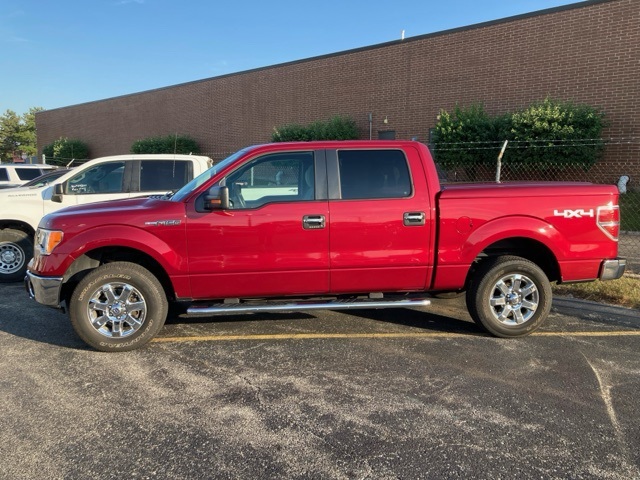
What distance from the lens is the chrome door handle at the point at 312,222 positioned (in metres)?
4.43

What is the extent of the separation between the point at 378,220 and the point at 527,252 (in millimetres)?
1779

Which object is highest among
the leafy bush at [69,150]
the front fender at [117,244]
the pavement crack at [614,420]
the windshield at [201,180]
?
the leafy bush at [69,150]

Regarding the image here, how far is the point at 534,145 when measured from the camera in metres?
13.2

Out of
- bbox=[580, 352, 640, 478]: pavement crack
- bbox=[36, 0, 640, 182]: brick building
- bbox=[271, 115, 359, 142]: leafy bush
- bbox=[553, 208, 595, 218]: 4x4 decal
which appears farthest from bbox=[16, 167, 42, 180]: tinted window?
bbox=[580, 352, 640, 478]: pavement crack

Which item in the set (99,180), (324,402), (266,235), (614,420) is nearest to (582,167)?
(614,420)

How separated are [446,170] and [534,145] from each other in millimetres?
3157

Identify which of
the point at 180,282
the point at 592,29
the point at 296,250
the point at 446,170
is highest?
the point at 592,29

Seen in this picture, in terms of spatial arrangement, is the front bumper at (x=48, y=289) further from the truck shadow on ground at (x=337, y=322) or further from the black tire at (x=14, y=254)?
the black tire at (x=14, y=254)

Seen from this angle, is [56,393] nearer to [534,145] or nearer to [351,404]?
[351,404]

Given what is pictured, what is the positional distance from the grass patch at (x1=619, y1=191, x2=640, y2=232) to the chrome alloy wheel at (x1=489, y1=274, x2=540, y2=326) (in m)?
6.93

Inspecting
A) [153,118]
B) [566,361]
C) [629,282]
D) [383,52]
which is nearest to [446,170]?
[383,52]

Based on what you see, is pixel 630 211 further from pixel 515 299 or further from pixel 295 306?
pixel 295 306

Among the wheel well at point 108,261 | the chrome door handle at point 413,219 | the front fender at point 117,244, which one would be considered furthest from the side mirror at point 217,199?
the chrome door handle at point 413,219

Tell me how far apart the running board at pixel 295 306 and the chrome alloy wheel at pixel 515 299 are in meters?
0.77
